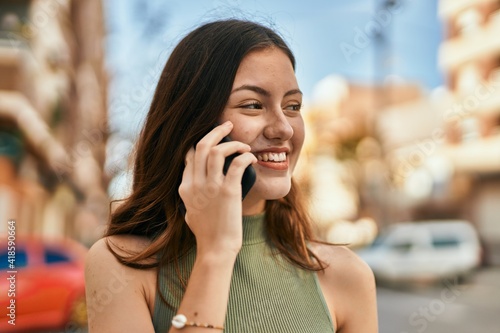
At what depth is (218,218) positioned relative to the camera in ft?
4.34

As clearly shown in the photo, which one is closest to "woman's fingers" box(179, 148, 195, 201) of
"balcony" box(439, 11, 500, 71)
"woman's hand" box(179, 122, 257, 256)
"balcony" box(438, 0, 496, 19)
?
"woman's hand" box(179, 122, 257, 256)

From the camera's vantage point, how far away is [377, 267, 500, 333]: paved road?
32.9ft

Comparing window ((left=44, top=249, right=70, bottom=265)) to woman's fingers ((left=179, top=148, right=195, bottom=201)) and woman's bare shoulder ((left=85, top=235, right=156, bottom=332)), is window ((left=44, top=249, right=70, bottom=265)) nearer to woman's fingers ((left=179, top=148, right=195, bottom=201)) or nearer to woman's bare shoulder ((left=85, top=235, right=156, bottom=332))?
woman's bare shoulder ((left=85, top=235, right=156, bottom=332))

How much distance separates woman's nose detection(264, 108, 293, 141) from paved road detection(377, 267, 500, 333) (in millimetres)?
8399

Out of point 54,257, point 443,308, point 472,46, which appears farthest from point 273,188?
point 472,46

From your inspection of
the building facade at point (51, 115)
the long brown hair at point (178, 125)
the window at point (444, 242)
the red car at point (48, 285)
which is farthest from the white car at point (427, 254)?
the long brown hair at point (178, 125)

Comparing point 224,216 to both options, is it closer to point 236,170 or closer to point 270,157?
point 236,170

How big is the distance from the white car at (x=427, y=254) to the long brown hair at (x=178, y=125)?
14.9 metres

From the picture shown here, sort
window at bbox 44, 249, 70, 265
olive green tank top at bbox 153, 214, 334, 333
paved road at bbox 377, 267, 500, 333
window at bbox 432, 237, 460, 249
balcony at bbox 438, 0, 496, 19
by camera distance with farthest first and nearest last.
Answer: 1. balcony at bbox 438, 0, 496, 19
2. window at bbox 432, 237, 460, 249
3. paved road at bbox 377, 267, 500, 333
4. window at bbox 44, 249, 70, 265
5. olive green tank top at bbox 153, 214, 334, 333

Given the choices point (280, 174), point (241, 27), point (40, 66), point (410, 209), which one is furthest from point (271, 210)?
point (410, 209)

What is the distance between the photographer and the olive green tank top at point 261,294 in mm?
1455

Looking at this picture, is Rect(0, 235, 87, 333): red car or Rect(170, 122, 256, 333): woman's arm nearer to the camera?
Rect(170, 122, 256, 333): woman's arm

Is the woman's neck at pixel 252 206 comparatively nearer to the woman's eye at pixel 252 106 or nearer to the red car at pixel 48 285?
the woman's eye at pixel 252 106

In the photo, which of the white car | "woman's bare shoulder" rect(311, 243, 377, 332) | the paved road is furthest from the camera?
the white car
